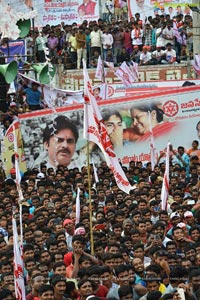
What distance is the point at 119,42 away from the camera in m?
31.7

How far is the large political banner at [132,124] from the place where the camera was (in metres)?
25.4

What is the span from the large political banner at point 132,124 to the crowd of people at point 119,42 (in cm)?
476

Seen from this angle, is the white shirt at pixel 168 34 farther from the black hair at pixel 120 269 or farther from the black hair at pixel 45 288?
the black hair at pixel 45 288

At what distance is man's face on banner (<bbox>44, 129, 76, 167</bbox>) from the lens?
2525 centimetres

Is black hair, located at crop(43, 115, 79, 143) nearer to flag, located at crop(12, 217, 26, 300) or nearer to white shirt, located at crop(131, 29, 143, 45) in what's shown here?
white shirt, located at crop(131, 29, 143, 45)

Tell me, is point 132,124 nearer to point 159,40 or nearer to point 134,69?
point 134,69

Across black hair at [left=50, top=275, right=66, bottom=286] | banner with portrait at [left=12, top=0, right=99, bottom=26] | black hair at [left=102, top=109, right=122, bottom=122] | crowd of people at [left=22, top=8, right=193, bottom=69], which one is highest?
banner with portrait at [left=12, top=0, right=99, bottom=26]

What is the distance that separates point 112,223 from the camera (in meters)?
17.9

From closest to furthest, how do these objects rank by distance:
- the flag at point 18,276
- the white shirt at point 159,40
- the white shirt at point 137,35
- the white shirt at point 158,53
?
1. the flag at point 18,276
2. the white shirt at point 159,40
3. the white shirt at point 158,53
4. the white shirt at point 137,35

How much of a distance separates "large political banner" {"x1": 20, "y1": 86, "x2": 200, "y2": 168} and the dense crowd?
1342 millimetres

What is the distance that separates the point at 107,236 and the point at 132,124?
30.4ft

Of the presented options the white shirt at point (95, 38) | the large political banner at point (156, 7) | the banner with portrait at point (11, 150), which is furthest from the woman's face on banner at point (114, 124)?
the large political banner at point (156, 7)

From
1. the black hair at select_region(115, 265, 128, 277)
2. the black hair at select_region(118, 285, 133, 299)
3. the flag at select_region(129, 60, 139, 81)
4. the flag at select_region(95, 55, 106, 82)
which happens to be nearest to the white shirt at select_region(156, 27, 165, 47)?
the flag at select_region(129, 60, 139, 81)

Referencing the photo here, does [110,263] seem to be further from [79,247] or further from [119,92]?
[119,92]
